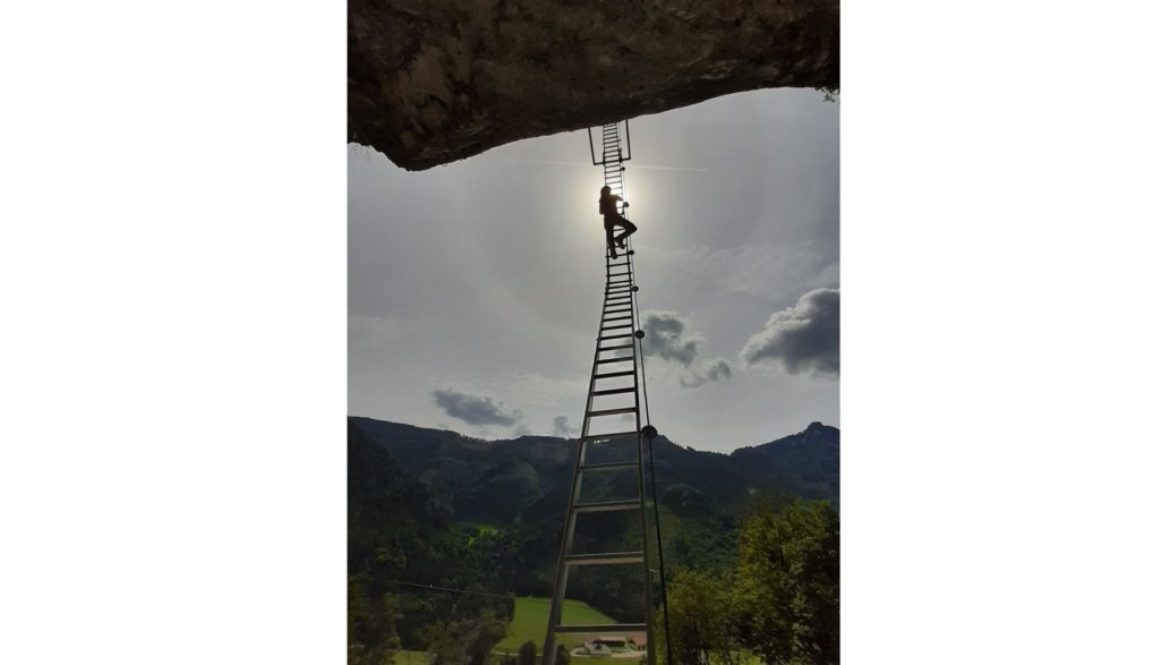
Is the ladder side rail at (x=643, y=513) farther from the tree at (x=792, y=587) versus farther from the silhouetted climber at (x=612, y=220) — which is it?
the tree at (x=792, y=587)

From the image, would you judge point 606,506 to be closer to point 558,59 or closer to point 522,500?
point 522,500

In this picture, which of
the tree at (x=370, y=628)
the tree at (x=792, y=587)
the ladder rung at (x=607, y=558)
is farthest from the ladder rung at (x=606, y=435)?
the tree at (x=370, y=628)

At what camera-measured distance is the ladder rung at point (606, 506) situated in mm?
2223

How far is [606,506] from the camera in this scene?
2.23 m

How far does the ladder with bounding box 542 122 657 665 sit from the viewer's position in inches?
86.4

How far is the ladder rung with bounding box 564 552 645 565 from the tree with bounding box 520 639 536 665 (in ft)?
0.83

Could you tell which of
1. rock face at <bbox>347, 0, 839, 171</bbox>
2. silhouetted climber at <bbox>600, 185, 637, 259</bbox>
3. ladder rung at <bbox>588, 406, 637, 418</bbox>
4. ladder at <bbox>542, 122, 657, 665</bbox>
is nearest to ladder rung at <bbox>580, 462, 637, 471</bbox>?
ladder at <bbox>542, 122, 657, 665</bbox>

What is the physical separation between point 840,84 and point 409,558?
1914 millimetres

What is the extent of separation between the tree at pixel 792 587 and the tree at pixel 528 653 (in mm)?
607

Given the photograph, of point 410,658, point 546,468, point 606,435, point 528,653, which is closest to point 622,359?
point 606,435

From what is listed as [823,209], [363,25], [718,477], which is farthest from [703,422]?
[363,25]

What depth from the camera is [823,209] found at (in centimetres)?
216

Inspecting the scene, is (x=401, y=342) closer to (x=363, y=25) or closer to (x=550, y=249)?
(x=550, y=249)

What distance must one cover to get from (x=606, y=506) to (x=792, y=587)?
22.8 inches
